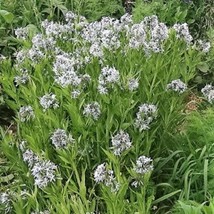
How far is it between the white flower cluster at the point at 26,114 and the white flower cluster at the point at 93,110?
0.30 metres

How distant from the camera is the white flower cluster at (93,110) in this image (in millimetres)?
2885

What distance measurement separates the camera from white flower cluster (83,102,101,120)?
9.46 ft

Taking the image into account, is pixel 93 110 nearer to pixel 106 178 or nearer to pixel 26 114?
pixel 26 114

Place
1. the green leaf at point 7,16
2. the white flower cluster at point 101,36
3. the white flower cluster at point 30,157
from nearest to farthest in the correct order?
1. the white flower cluster at point 30,157
2. the white flower cluster at point 101,36
3. the green leaf at point 7,16

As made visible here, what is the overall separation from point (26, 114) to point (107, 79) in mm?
472

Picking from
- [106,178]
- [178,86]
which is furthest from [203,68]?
[106,178]

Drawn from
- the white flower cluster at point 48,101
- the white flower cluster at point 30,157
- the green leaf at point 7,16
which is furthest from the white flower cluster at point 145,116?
the green leaf at point 7,16

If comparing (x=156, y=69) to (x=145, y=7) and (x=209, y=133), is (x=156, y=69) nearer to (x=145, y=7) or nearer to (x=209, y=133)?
(x=209, y=133)

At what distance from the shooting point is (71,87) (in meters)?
2.88

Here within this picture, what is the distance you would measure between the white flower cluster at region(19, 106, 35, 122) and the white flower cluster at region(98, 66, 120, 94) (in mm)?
387

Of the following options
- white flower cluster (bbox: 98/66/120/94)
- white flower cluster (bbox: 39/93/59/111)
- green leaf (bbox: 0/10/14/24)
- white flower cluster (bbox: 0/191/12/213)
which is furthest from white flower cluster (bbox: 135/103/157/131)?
green leaf (bbox: 0/10/14/24)

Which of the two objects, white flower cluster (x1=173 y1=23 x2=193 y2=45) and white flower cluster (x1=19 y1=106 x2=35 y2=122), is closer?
white flower cluster (x1=19 y1=106 x2=35 y2=122)

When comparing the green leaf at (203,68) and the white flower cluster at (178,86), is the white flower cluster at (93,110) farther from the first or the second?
the green leaf at (203,68)

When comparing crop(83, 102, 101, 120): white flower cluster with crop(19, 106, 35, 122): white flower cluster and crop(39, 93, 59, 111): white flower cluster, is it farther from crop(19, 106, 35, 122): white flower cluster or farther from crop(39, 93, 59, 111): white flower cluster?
crop(19, 106, 35, 122): white flower cluster
